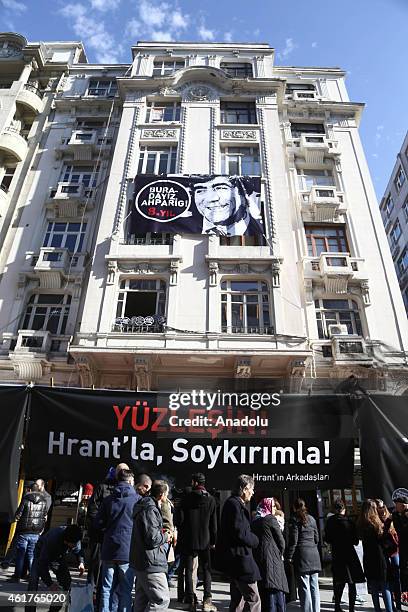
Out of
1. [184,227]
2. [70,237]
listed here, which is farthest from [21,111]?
[184,227]

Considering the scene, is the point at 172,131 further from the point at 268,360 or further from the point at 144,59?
the point at 268,360

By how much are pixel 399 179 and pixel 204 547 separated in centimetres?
3593

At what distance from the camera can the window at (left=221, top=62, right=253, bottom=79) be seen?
2502 centimetres

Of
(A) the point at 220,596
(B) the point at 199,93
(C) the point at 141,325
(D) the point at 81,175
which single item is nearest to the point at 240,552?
(A) the point at 220,596

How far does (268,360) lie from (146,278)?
6.03 meters

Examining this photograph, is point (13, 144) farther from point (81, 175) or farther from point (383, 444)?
point (383, 444)

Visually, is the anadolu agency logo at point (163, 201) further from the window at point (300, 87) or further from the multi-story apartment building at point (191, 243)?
the window at point (300, 87)

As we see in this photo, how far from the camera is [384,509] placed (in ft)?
23.5

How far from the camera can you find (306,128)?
23.5 m

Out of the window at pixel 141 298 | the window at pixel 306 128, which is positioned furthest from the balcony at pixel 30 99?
the window at pixel 306 128

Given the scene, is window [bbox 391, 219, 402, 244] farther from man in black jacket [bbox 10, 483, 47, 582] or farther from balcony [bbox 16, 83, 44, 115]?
man in black jacket [bbox 10, 483, 47, 582]

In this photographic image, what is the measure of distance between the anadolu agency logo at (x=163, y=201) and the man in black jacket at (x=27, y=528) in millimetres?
12440

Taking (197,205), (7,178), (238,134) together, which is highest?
(238,134)

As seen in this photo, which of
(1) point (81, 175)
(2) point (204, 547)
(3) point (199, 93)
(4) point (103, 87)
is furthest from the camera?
(4) point (103, 87)
